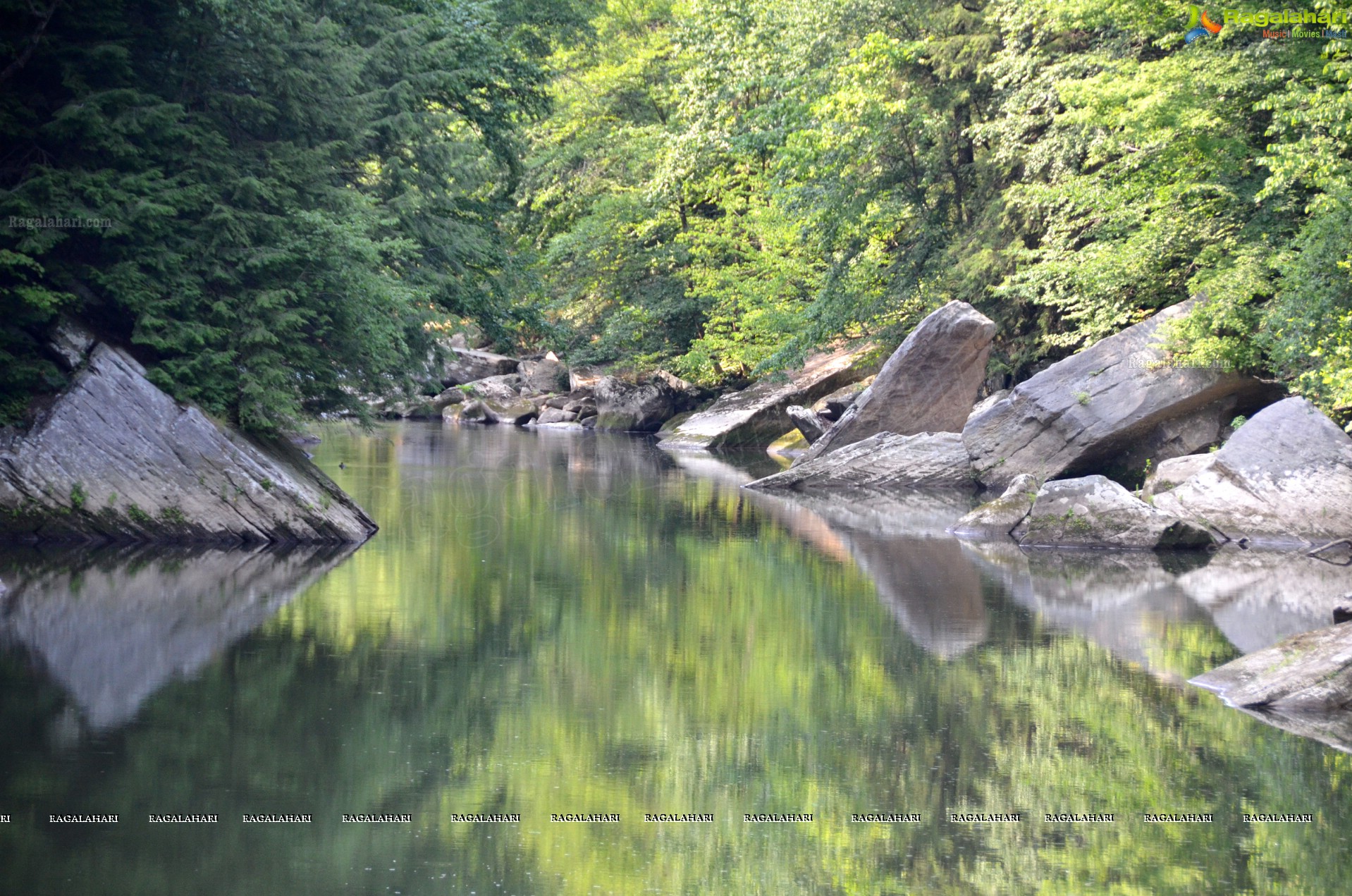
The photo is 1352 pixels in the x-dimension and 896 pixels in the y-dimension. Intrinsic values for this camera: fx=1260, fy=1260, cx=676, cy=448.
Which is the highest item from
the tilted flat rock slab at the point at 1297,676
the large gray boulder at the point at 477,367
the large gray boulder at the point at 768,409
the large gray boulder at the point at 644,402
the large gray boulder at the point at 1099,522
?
the large gray boulder at the point at 477,367


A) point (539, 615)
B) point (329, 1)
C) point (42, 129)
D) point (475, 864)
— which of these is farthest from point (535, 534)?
point (475, 864)

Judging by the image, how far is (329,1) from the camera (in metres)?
15.8

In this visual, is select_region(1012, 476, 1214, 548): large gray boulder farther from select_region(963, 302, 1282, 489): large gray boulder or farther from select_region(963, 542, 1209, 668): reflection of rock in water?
select_region(963, 302, 1282, 489): large gray boulder

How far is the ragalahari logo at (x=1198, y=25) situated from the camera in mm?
17031

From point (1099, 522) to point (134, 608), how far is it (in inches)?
372

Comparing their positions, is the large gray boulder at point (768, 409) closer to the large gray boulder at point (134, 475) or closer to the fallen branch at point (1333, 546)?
the fallen branch at point (1333, 546)

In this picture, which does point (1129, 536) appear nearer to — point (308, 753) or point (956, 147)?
point (308, 753)

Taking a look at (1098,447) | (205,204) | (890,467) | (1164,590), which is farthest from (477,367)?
(1164,590)

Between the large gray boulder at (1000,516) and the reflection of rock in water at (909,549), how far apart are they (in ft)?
0.98

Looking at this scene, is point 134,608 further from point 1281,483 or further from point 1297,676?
point 1281,483

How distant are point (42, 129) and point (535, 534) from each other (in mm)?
6304

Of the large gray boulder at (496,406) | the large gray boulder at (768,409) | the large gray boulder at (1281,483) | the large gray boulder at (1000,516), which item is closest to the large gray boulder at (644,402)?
the large gray boulder at (496,406)

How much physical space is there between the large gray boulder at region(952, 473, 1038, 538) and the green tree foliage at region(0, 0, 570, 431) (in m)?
6.73

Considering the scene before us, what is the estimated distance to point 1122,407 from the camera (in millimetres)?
16781
